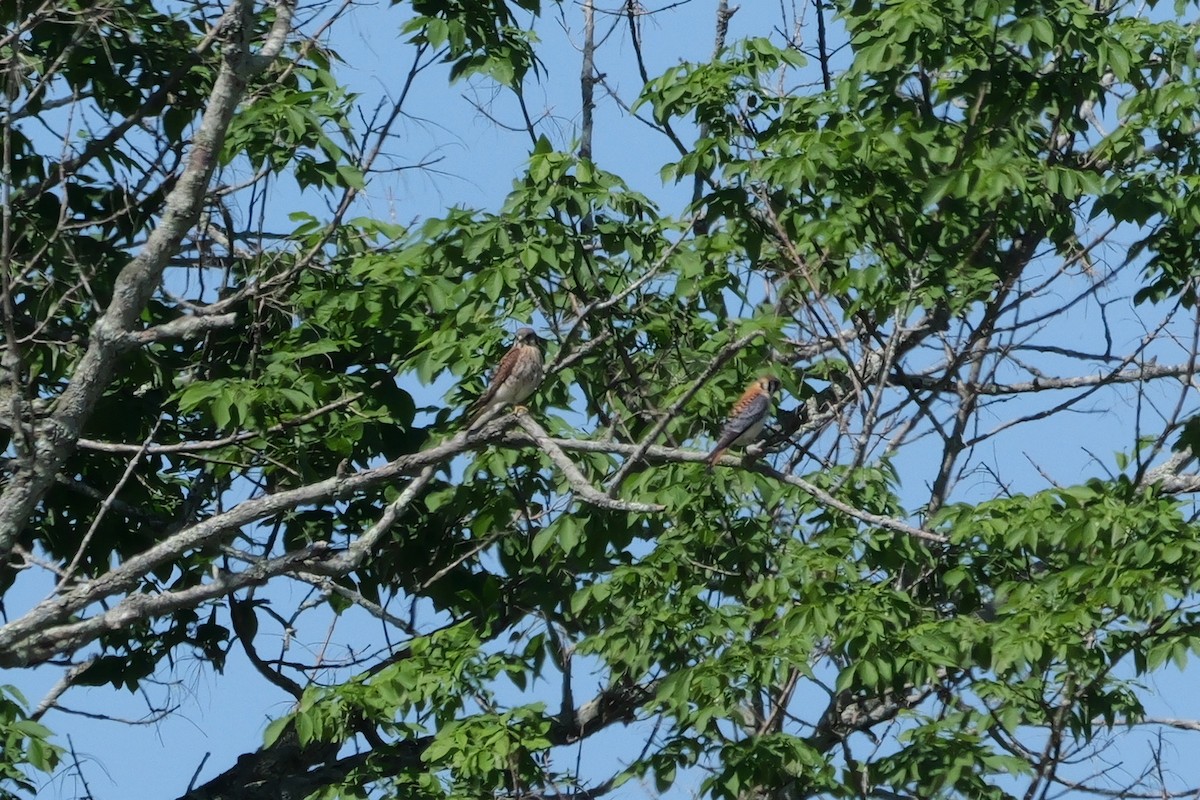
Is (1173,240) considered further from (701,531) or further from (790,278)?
(701,531)

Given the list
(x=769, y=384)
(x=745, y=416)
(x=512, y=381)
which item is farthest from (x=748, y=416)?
(x=512, y=381)

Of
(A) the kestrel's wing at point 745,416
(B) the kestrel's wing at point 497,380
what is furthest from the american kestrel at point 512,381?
(A) the kestrel's wing at point 745,416

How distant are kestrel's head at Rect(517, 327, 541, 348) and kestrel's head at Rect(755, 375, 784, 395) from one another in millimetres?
1036

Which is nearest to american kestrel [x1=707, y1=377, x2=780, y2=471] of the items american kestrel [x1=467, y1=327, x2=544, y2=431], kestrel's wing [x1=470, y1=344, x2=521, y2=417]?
american kestrel [x1=467, y1=327, x2=544, y2=431]

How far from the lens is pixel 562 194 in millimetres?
7211

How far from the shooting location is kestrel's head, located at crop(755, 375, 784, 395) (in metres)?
→ 7.31

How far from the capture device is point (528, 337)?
25.3ft

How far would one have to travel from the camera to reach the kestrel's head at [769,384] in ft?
24.0

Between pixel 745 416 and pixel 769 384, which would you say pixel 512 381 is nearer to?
pixel 745 416

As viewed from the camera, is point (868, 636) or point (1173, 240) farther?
point (1173, 240)

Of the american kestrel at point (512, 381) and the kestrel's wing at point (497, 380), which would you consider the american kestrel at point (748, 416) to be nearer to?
the american kestrel at point (512, 381)

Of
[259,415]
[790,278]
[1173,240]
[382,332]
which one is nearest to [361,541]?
[259,415]

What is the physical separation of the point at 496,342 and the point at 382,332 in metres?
0.59

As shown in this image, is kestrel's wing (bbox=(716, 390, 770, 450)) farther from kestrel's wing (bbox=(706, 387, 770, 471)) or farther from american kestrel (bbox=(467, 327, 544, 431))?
american kestrel (bbox=(467, 327, 544, 431))
